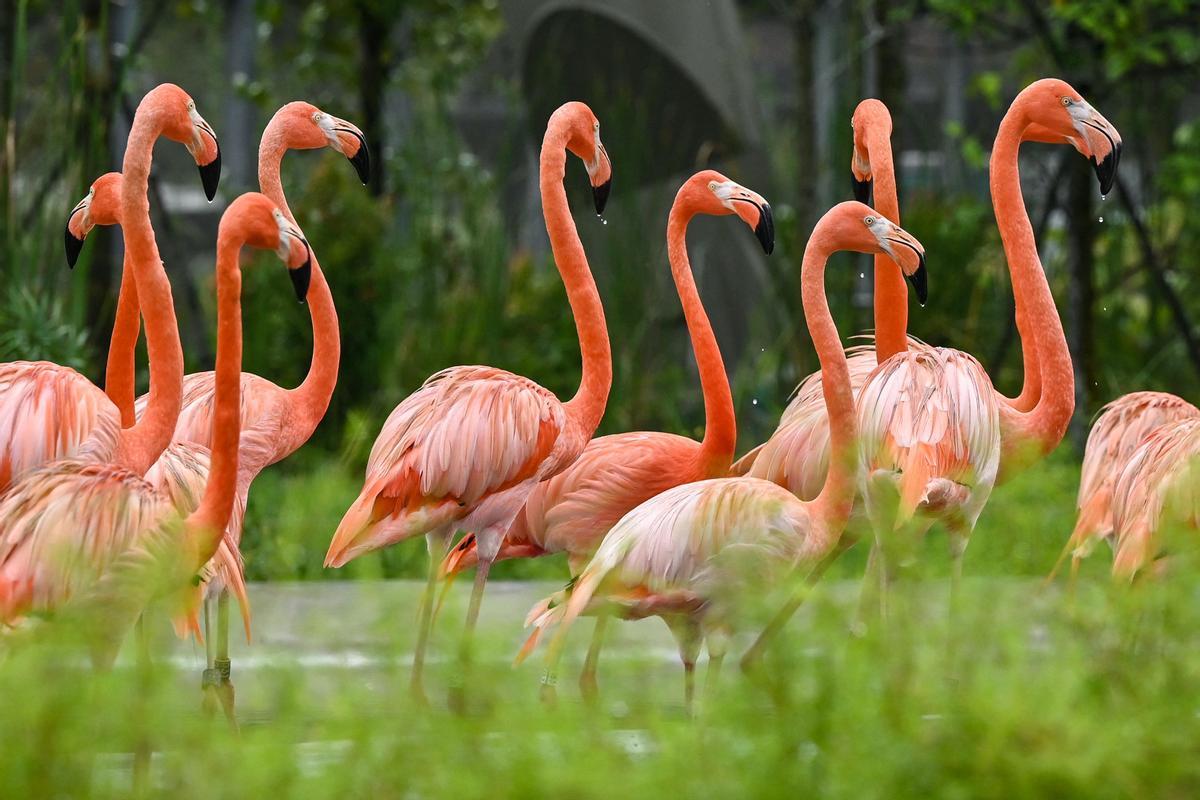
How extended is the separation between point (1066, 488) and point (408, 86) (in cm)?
488

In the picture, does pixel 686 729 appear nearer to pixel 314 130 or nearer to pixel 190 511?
pixel 190 511

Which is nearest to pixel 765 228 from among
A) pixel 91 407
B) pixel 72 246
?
pixel 91 407

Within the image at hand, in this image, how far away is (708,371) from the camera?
14.1 feet

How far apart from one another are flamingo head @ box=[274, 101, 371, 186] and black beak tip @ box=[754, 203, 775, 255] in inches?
39.1

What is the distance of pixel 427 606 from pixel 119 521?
1000 mm

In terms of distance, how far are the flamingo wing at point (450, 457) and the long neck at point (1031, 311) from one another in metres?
1.26

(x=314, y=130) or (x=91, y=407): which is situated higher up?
(x=314, y=130)

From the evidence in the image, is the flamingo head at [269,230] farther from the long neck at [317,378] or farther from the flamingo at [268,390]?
the long neck at [317,378]

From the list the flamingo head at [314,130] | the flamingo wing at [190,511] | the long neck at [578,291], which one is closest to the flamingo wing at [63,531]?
the flamingo wing at [190,511]

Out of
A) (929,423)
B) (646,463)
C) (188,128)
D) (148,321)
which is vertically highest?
(188,128)

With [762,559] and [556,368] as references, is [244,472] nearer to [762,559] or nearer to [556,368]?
[762,559]

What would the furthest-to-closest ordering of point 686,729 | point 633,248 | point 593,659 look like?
point 633,248
point 593,659
point 686,729

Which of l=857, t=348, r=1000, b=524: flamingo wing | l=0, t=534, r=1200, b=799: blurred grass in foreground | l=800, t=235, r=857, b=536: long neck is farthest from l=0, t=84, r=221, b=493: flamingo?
l=857, t=348, r=1000, b=524: flamingo wing

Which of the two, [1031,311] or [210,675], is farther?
[1031,311]
